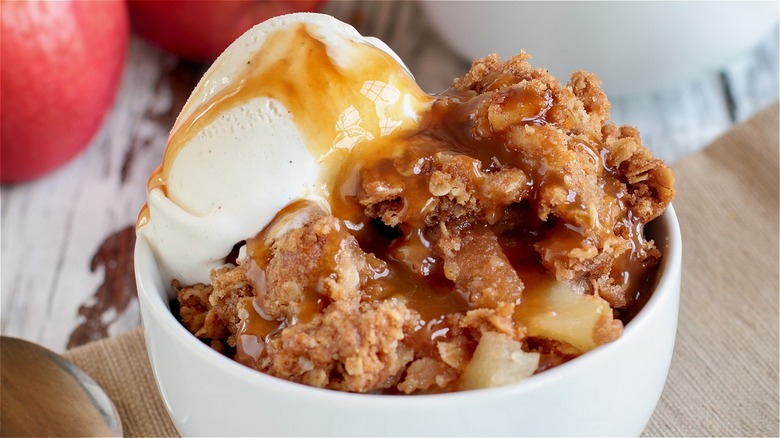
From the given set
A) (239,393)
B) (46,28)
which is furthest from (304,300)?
(46,28)

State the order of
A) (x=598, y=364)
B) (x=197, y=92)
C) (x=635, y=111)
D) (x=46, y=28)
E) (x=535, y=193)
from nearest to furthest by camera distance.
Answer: (x=598, y=364) → (x=535, y=193) → (x=197, y=92) → (x=46, y=28) → (x=635, y=111)

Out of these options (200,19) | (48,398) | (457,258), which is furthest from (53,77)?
(457,258)

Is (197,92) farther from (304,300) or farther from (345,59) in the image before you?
(304,300)

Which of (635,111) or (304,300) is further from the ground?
(304,300)

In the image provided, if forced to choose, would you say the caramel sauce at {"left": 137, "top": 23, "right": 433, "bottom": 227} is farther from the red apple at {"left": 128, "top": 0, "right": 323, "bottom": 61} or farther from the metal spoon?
the red apple at {"left": 128, "top": 0, "right": 323, "bottom": 61}

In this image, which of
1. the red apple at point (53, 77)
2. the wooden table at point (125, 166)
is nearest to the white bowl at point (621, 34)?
the wooden table at point (125, 166)

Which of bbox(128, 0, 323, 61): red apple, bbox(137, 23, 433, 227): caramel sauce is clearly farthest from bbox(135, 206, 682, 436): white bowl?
bbox(128, 0, 323, 61): red apple

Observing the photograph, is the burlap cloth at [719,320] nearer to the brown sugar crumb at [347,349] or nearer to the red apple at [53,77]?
the brown sugar crumb at [347,349]
